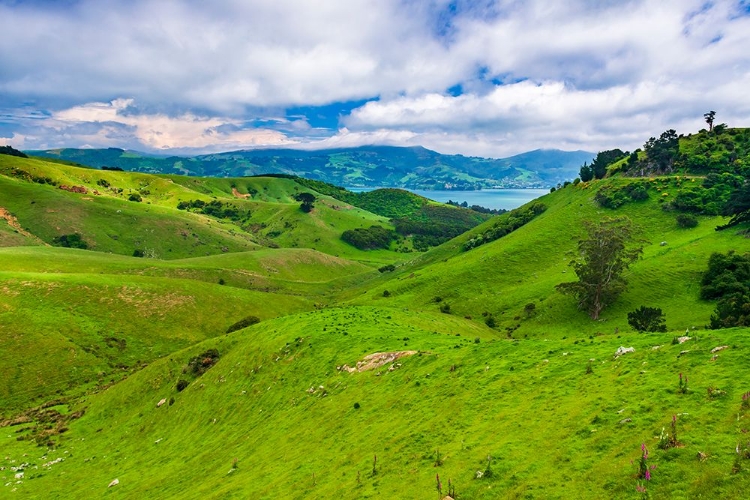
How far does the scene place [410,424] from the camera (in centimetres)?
2406

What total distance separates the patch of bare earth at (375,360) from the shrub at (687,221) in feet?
306

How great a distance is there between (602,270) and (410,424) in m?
57.4

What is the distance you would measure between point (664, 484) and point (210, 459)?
32.2 metres

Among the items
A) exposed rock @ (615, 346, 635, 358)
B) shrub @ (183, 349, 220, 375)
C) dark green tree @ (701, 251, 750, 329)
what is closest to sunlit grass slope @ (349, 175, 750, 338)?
dark green tree @ (701, 251, 750, 329)

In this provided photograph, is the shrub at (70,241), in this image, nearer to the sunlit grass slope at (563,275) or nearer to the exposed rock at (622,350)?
the sunlit grass slope at (563,275)

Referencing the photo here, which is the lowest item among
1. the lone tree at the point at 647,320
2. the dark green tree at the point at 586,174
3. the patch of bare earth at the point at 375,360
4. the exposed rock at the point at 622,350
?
the patch of bare earth at the point at 375,360

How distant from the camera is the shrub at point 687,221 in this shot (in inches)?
3637

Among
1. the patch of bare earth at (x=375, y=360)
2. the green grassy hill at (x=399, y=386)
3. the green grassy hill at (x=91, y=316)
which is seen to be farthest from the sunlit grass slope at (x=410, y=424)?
the green grassy hill at (x=91, y=316)

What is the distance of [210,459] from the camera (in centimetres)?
3241

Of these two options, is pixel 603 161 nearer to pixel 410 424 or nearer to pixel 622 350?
pixel 622 350

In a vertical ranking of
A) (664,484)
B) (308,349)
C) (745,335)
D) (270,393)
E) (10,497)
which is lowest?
(10,497)

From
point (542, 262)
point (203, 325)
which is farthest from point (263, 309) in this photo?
point (542, 262)

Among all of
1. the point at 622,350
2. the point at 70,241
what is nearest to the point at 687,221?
the point at 622,350

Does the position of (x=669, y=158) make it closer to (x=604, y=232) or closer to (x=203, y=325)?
(x=604, y=232)
